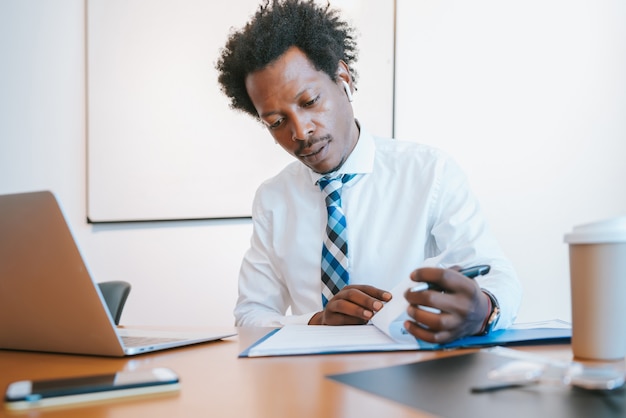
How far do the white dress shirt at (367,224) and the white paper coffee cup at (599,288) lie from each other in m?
0.69

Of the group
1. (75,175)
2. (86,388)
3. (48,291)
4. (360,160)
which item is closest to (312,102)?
(360,160)

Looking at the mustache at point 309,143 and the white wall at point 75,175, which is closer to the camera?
the mustache at point 309,143

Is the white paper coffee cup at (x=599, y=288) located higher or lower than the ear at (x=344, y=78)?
lower

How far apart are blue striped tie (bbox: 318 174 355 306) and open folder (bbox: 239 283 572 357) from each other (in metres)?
0.45

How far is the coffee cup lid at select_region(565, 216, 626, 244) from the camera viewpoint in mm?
734

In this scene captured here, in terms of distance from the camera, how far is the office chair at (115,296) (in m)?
1.78

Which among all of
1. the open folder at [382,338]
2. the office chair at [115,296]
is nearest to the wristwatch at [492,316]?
the open folder at [382,338]

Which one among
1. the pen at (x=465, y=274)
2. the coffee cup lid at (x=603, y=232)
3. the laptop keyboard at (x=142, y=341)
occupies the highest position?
the coffee cup lid at (x=603, y=232)

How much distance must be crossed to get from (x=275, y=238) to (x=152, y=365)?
3.04 feet

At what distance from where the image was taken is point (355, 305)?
110cm

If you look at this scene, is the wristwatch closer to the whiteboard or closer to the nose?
the nose

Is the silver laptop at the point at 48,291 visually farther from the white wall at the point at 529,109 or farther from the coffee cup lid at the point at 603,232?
the white wall at the point at 529,109

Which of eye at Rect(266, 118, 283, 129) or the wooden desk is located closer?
the wooden desk

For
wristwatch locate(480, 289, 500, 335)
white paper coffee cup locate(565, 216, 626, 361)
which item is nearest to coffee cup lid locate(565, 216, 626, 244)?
white paper coffee cup locate(565, 216, 626, 361)
